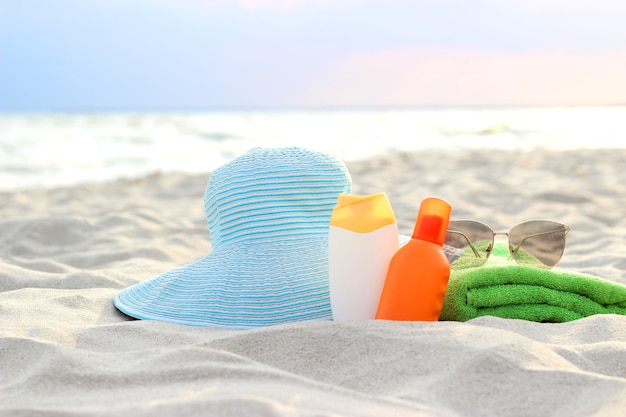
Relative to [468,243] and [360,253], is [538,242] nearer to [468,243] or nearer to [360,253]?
[468,243]

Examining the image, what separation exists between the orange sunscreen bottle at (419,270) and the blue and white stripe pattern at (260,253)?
0.26 metres

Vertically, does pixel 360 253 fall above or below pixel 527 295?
above

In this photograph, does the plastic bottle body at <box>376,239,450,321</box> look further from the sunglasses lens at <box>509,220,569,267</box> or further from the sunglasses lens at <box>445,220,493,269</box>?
the sunglasses lens at <box>509,220,569,267</box>

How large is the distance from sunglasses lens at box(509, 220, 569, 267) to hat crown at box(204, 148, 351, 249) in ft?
1.59

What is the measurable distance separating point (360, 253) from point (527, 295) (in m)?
0.45

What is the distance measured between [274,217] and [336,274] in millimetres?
361

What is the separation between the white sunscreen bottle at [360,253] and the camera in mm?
1548

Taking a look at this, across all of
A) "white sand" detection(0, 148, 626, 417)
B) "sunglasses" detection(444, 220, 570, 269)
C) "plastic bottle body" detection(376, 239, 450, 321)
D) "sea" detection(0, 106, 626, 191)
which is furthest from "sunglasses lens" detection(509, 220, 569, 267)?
"sea" detection(0, 106, 626, 191)

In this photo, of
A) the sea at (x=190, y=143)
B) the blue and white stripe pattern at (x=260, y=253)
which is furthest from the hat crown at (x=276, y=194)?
the sea at (x=190, y=143)

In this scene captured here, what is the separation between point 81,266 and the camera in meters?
2.99

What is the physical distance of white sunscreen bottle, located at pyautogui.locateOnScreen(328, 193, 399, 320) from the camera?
1.55 meters

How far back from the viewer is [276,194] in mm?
1882

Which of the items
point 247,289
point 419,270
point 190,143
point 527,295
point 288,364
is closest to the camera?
point 288,364

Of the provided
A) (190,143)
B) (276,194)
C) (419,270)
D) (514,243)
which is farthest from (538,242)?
(190,143)
